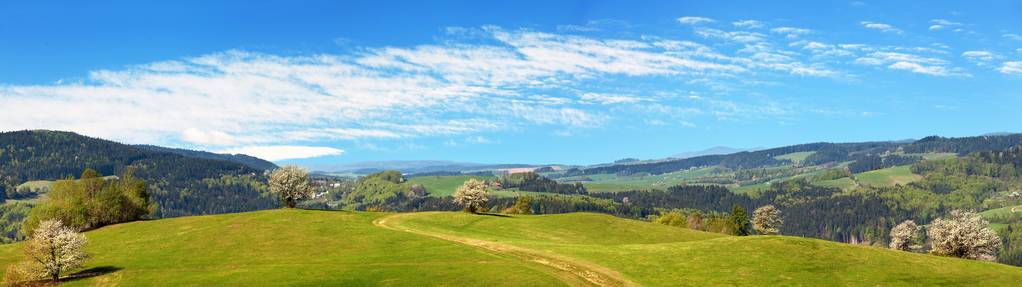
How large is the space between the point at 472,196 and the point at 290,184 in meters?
43.3

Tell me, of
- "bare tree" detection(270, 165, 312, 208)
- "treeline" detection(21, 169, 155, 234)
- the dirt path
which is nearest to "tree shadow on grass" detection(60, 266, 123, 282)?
"treeline" detection(21, 169, 155, 234)

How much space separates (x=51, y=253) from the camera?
85.4 meters

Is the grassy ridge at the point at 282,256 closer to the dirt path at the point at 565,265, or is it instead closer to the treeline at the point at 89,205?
the dirt path at the point at 565,265

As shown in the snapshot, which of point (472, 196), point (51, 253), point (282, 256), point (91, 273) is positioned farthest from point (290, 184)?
point (51, 253)

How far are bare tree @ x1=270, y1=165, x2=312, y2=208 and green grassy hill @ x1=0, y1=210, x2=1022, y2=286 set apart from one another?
104ft

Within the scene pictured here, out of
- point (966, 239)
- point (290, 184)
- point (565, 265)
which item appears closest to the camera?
point (565, 265)

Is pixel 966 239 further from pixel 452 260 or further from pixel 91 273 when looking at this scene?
pixel 91 273

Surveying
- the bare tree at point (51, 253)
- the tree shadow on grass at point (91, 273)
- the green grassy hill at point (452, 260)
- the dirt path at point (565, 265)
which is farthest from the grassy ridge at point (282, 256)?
the bare tree at point (51, 253)

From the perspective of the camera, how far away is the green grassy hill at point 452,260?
77.5 metres

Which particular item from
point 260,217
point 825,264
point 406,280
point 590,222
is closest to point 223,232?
point 260,217

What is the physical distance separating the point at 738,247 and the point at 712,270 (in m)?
13.5

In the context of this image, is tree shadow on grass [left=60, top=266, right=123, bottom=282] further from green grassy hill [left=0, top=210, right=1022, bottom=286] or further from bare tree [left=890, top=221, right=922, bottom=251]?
bare tree [left=890, top=221, right=922, bottom=251]

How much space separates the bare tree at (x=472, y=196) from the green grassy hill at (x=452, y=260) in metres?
43.0

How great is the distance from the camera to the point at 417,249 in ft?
315
